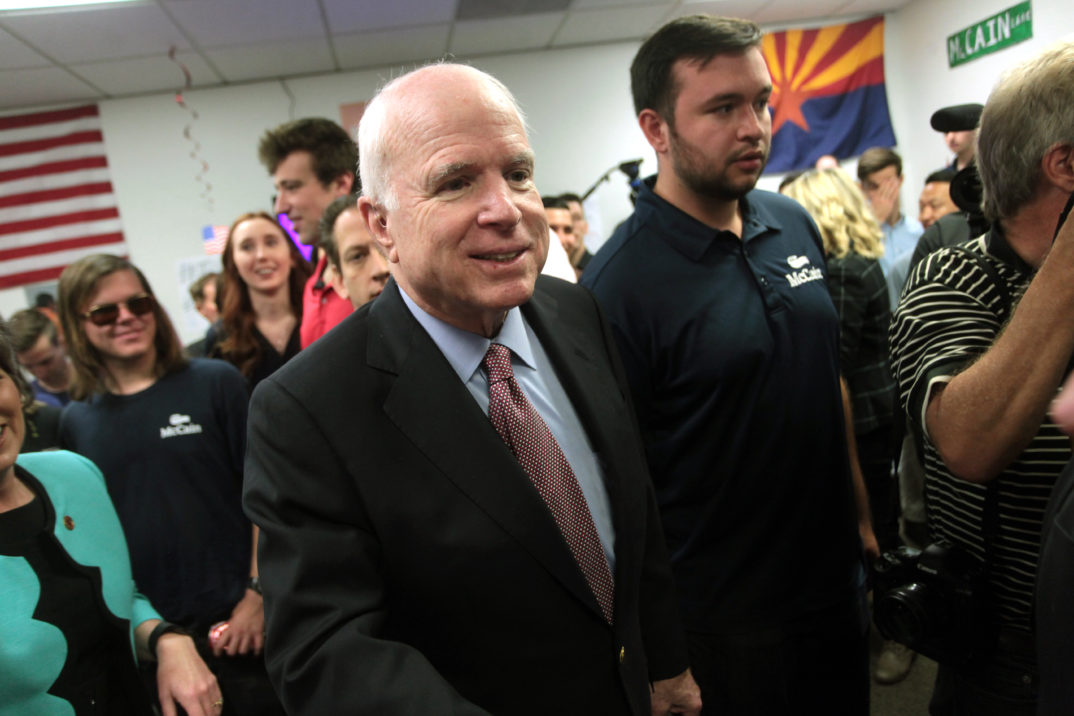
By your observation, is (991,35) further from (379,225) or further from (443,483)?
(443,483)

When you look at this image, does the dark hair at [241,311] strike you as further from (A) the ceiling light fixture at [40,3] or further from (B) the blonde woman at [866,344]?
(A) the ceiling light fixture at [40,3]

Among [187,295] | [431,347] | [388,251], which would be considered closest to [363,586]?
[431,347]

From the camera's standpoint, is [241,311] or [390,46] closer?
[241,311]

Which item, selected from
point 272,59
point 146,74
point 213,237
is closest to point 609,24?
point 272,59

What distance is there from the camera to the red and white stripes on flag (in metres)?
5.68

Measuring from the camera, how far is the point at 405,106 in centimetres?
104

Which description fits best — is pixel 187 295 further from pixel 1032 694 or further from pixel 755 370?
pixel 1032 694

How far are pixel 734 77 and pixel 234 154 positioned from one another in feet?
17.8

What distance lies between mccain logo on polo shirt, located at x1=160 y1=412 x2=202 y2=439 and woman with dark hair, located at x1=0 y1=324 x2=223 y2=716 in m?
0.53

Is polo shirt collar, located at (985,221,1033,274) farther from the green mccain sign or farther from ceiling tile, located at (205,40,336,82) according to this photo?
ceiling tile, located at (205,40,336,82)

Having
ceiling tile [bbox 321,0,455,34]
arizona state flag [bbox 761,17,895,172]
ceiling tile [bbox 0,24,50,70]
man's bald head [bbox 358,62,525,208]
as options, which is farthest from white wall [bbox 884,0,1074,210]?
ceiling tile [bbox 0,24,50,70]

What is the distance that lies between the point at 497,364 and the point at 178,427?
141 cm

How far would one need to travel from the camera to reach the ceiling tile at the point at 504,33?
544 cm

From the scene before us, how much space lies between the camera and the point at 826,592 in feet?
5.18
